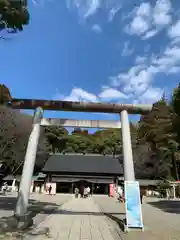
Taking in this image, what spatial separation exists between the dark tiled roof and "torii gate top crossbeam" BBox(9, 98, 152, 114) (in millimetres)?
28782

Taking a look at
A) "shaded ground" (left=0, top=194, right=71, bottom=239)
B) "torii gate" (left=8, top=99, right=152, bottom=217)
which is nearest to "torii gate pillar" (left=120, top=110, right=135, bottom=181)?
"torii gate" (left=8, top=99, right=152, bottom=217)

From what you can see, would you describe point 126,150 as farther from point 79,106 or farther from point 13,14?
point 13,14

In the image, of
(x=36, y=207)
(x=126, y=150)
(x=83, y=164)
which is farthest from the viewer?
(x=83, y=164)

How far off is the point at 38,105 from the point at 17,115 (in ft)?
56.3

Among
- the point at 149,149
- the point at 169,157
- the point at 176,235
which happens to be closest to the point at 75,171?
the point at 149,149

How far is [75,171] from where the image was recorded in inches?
1492

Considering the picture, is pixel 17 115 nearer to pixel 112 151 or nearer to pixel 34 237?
pixel 34 237

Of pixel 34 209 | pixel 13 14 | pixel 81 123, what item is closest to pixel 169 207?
pixel 34 209

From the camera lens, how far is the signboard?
24.2ft

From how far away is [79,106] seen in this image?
33.5 ft

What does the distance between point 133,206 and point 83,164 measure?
33.5m

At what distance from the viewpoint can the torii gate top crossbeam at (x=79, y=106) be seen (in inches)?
394

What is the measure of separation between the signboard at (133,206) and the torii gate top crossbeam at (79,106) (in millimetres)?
3437

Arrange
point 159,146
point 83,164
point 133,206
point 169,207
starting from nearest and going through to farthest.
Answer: point 133,206 → point 169,207 → point 159,146 → point 83,164
